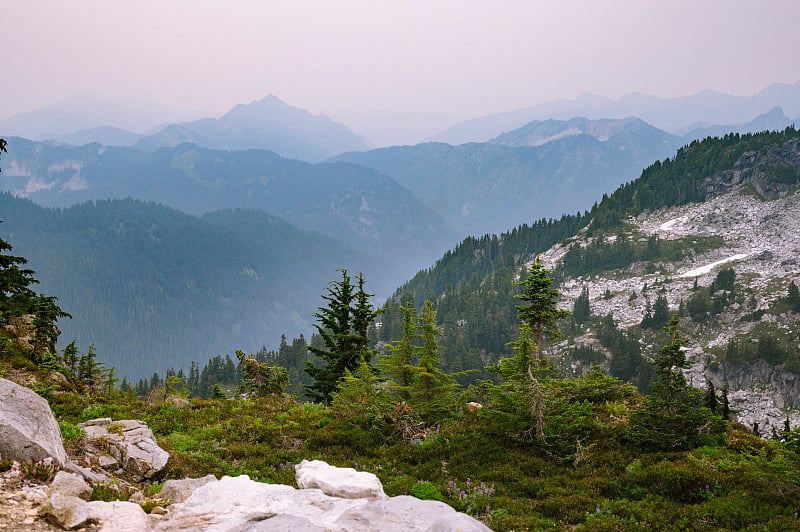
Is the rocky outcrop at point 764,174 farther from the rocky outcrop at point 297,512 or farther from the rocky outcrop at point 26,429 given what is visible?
the rocky outcrop at point 26,429

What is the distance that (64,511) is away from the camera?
781cm

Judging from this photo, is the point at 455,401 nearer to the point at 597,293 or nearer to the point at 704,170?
the point at 597,293

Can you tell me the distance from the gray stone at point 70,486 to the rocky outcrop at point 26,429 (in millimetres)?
1001

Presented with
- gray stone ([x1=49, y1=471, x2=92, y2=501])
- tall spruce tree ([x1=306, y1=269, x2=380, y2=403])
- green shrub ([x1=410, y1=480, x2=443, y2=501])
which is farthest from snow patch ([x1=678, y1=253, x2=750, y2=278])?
gray stone ([x1=49, y1=471, x2=92, y2=501])

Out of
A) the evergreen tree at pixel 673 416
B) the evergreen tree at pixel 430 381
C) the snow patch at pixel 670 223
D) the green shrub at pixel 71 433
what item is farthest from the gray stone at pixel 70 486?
the snow patch at pixel 670 223

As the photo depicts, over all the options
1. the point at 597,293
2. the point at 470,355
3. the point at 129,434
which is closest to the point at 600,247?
the point at 597,293

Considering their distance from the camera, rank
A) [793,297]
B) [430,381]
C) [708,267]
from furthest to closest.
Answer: [708,267]
[793,297]
[430,381]

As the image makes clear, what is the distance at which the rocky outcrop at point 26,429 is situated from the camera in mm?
9648

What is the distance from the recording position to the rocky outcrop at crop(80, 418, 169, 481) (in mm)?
12305

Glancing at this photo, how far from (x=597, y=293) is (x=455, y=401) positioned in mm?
134071

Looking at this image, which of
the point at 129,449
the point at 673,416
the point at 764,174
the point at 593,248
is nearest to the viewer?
the point at 129,449

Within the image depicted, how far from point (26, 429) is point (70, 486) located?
216 cm

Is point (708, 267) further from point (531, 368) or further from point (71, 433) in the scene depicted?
point (71, 433)

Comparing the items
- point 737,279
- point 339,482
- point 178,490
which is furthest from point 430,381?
point 737,279
